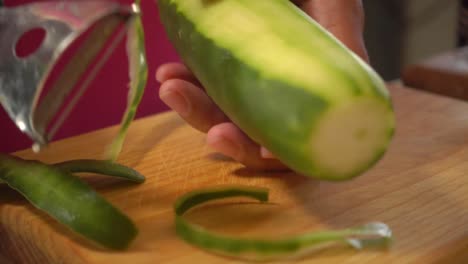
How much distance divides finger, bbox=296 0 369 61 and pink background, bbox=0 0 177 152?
32cm

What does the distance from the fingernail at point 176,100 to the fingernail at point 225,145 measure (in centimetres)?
8

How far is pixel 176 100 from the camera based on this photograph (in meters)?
0.64

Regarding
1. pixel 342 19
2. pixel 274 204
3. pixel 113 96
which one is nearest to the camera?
pixel 274 204

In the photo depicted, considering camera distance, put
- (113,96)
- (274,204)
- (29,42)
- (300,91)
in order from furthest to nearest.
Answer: (113,96) < (29,42) < (274,204) < (300,91)

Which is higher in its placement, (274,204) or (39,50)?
(39,50)

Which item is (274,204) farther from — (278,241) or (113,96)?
(113,96)

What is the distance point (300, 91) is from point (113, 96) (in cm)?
54

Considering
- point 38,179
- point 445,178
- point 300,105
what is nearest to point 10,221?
point 38,179

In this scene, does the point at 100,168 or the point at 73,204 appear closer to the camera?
the point at 73,204

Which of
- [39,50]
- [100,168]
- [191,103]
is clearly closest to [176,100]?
[191,103]

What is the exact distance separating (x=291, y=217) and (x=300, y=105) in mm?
147

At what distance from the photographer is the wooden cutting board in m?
0.46

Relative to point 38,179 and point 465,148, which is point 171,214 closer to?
point 38,179

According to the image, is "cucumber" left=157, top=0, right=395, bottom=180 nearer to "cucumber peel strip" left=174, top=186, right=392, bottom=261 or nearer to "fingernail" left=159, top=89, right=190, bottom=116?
"cucumber peel strip" left=174, top=186, right=392, bottom=261
